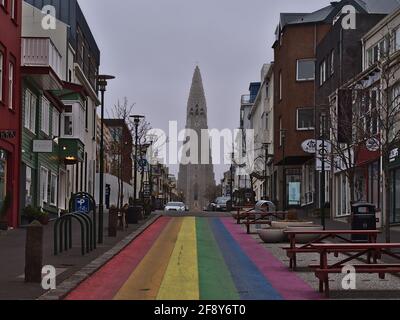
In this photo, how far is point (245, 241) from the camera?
2500cm

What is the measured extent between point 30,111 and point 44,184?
473 centimetres

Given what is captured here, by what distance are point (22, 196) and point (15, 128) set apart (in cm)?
335

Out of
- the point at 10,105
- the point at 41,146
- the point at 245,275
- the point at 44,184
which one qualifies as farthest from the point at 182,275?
the point at 44,184

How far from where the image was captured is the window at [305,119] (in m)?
50.2

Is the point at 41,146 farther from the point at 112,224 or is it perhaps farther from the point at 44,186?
the point at 112,224

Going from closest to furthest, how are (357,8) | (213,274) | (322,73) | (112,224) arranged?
(213,274) → (112,224) → (322,73) → (357,8)

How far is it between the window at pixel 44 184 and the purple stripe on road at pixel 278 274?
41.8 ft

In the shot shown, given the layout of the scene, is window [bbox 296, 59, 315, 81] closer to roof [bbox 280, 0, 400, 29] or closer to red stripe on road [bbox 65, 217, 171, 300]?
roof [bbox 280, 0, 400, 29]

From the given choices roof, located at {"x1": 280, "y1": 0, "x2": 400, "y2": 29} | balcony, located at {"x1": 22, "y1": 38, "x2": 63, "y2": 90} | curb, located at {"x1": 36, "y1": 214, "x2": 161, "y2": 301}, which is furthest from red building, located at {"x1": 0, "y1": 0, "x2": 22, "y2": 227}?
roof, located at {"x1": 280, "y1": 0, "x2": 400, "y2": 29}

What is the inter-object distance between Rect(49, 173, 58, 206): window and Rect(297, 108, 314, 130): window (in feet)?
60.7

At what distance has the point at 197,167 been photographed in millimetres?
176000

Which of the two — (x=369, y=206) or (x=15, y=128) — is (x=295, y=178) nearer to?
(x=15, y=128)

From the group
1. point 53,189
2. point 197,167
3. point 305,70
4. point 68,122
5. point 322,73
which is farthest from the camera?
point 197,167

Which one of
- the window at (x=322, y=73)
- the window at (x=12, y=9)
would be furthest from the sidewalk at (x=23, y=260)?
the window at (x=322, y=73)
